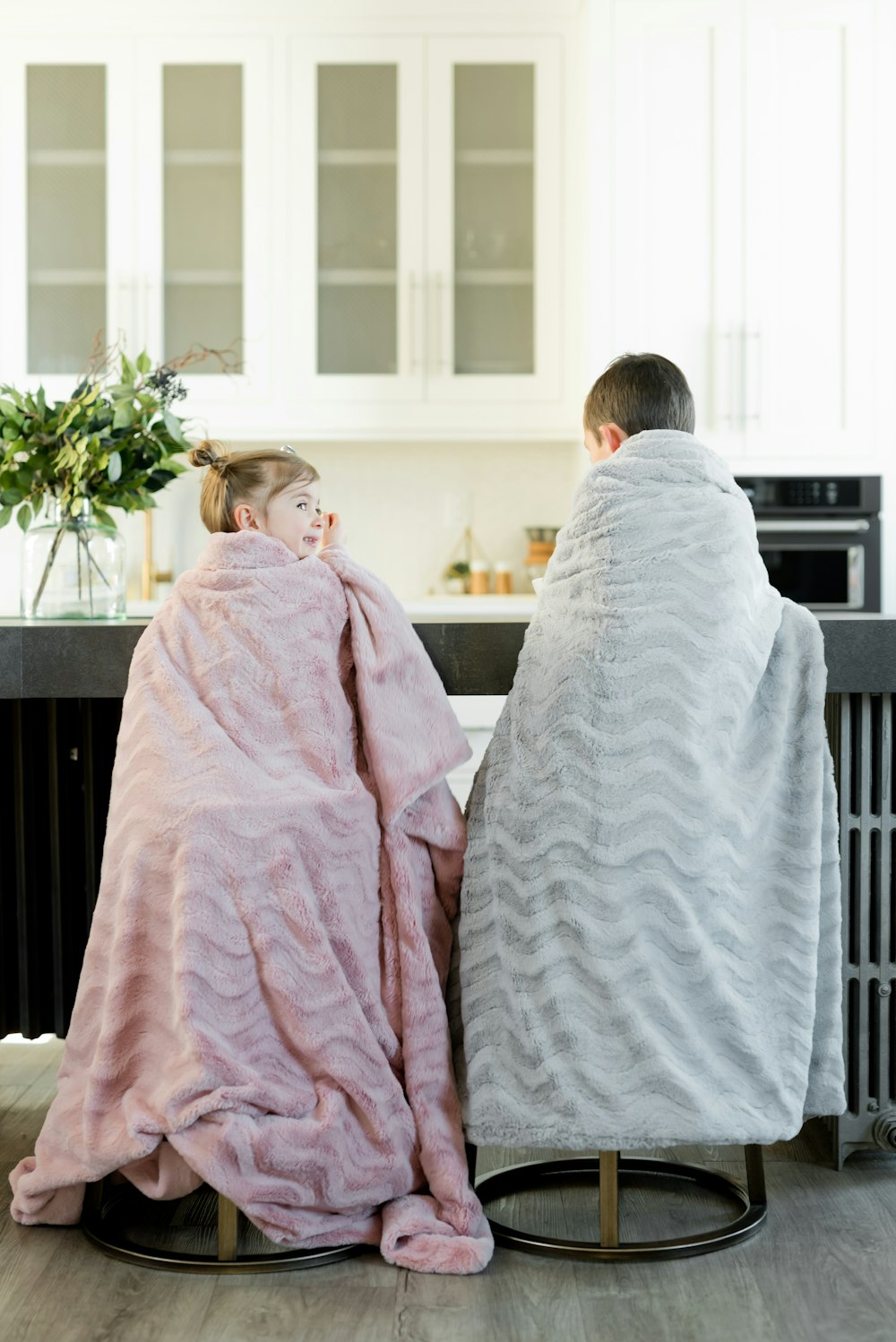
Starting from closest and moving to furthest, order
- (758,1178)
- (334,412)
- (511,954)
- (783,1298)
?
(783,1298)
(511,954)
(758,1178)
(334,412)

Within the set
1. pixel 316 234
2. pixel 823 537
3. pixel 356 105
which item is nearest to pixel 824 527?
pixel 823 537

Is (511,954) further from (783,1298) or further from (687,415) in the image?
(687,415)

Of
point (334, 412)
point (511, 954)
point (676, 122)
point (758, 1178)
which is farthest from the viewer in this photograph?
point (334, 412)

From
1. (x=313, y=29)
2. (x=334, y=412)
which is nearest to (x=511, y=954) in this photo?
(x=334, y=412)

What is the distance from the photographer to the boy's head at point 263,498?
1961 mm

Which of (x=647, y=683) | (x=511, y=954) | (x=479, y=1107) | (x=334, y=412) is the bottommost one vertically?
(x=479, y=1107)

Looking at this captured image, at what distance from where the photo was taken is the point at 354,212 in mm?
3807

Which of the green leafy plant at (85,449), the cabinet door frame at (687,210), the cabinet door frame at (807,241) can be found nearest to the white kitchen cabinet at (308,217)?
the cabinet door frame at (687,210)

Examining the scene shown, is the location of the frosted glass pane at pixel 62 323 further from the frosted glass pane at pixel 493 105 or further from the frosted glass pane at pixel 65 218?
the frosted glass pane at pixel 493 105

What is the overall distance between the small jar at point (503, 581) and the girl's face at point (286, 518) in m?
2.15

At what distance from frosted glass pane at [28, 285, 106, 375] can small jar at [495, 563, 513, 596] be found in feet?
4.25

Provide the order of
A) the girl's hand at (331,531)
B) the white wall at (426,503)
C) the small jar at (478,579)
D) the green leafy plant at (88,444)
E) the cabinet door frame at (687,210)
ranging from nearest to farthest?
the girl's hand at (331,531)
the green leafy plant at (88,444)
the cabinet door frame at (687,210)
the small jar at (478,579)
the white wall at (426,503)

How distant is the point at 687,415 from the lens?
192 cm

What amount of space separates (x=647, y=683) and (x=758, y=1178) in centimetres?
71
